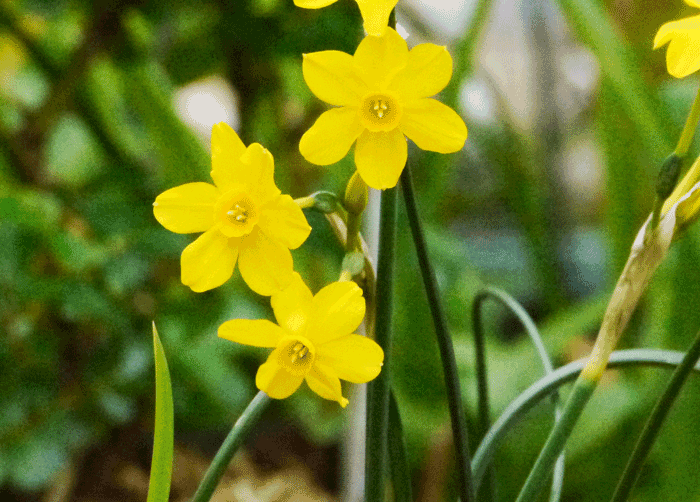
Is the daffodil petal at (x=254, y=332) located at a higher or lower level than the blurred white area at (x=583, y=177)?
lower

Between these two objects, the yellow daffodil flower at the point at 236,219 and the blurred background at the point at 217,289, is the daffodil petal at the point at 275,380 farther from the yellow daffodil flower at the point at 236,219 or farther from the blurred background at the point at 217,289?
the blurred background at the point at 217,289

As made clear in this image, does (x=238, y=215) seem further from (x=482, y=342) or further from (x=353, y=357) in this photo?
(x=482, y=342)

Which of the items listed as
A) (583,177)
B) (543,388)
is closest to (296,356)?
(543,388)

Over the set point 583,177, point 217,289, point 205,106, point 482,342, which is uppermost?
point 583,177

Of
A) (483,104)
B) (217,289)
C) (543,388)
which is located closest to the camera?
(543,388)

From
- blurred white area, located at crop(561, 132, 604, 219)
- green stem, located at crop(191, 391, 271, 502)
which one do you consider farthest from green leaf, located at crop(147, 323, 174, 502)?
blurred white area, located at crop(561, 132, 604, 219)

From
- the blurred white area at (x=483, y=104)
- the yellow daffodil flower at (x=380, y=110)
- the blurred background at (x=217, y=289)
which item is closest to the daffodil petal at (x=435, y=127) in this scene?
the yellow daffodil flower at (x=380, y=110)

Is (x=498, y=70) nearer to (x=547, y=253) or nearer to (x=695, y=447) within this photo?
(x=547, y=253)
